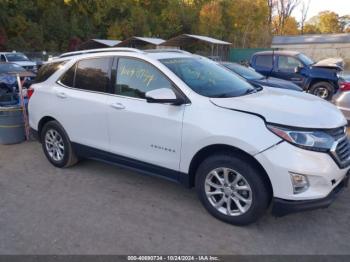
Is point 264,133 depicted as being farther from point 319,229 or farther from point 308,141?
point 319,229

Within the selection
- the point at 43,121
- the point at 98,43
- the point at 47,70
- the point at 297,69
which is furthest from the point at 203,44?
the point at 43,121

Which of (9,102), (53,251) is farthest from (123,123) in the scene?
(9,102)

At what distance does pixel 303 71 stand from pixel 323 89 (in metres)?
0.86

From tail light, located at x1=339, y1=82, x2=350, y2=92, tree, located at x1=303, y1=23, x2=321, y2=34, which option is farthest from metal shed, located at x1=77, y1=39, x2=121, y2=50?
tree, located at x1=303, y1=23, x2=321, y2=34

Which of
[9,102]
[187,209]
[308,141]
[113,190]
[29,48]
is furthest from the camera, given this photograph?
[29,48]

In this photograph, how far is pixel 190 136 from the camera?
11.4 feet

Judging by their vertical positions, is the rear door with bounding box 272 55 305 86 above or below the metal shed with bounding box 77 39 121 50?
above

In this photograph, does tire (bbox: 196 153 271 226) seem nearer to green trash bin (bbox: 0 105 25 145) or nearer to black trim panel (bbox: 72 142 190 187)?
black trim panel (bbox: 72 142 190 187)

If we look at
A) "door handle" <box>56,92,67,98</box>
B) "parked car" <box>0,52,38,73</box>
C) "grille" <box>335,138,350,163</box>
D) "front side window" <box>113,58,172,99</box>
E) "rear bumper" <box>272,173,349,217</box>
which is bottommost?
"parked car" <box>0,52,38,73</box>

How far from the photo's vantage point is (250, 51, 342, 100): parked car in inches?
417

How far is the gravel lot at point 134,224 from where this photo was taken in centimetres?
315

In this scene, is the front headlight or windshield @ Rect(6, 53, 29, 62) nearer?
the front headlight

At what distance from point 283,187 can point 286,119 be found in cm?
63

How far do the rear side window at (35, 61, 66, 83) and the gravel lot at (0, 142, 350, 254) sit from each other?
1.54m
